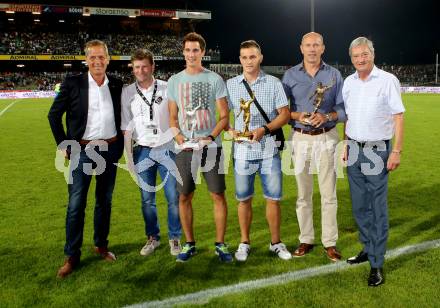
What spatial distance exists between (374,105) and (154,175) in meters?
2.22

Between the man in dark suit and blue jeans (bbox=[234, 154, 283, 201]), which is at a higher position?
the man in dark suit

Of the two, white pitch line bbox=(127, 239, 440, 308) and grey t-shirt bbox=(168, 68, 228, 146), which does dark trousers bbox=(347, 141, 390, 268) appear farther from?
grey t-shirt bbox=(168, 68, 228, 146)

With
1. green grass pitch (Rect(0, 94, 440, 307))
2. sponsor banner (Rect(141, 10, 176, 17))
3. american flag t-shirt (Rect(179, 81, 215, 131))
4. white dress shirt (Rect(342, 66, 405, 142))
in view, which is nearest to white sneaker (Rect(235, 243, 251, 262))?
green grass pitch (Rect(0, 94, 440, 307))

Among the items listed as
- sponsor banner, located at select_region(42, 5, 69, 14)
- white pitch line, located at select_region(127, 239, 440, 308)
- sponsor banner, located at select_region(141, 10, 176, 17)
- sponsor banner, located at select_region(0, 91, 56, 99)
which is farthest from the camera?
sponsor banner, located at select_region(141, 10, 176, 17)

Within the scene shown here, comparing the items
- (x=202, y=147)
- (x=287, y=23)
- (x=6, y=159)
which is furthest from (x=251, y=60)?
(x=287, y=23)

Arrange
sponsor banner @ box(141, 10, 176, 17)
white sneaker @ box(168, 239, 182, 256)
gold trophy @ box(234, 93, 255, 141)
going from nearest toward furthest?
1. gold trophy @ box(234, 93, 255, 141)
2. white sneaker @ box(168, 239, 182, 256)
3. sponsor banner @ box(141, 10, 176, 17)

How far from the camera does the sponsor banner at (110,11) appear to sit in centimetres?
5000

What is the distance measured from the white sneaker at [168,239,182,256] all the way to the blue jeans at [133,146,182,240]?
4 cm

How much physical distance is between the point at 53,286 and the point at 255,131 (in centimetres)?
223

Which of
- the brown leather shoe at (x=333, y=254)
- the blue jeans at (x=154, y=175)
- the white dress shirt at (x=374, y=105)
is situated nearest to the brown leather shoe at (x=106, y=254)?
the blue jeans at (x=154, y=175)

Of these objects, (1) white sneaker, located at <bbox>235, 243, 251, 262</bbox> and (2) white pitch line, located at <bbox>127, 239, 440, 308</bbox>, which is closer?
(2) white pitch line, located at <bbox>127, 239, 440, 308</bbox>

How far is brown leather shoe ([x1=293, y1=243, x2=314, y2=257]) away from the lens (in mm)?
4447

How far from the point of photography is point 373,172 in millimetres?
3822

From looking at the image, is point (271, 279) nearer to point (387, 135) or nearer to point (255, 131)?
point (255, 131)
